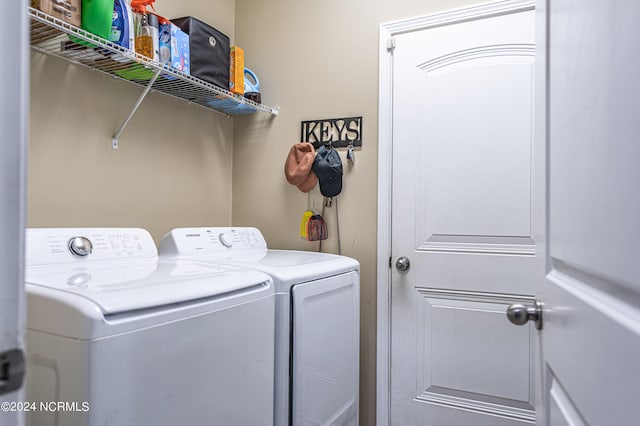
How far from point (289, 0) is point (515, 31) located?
122cm

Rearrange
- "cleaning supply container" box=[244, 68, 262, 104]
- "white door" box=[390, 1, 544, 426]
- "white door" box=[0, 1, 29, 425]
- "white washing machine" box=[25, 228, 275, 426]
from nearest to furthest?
"white door" box=[0, 1, 29, 425], "white washing machine" box=[25, 228, 275, 426], "white door" box=[390, 1, 544, 426], "cleaning supply container" box=[244, 68, 262, 104]

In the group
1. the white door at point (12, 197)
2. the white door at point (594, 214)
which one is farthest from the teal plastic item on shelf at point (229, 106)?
the white door at point (12, 197)

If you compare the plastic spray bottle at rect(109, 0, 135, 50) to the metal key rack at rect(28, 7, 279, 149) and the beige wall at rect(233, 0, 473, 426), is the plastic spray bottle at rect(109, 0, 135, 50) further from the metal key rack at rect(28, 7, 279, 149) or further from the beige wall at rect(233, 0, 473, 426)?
the beige wall at rect(233, 0, 473, 426)

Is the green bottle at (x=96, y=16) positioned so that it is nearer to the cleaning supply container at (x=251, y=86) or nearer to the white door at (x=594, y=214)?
the cleaning supply container at (x=251, y=86)

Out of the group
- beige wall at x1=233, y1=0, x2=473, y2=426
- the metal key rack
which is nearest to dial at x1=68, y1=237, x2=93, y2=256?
the metal key rack

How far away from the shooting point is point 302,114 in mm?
2387

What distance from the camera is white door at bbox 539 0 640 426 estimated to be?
1.49 ft

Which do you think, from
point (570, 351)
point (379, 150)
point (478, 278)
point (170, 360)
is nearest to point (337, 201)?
point (379, 150)

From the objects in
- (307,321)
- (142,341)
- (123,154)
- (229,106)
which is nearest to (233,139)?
(229,106)

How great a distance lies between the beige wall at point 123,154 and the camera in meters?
1.60

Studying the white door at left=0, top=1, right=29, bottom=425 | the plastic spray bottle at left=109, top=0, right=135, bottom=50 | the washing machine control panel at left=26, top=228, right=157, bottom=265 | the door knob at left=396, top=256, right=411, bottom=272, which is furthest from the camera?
the door knob at left=396, top=256, right=411, bottom=272

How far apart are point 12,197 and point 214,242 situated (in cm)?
158

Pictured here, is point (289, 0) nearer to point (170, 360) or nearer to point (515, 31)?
Answer: point (515, 31)

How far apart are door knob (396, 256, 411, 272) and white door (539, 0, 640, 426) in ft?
4.14
